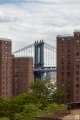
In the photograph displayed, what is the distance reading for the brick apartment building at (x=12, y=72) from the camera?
472 ft

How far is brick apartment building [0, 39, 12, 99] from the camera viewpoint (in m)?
142

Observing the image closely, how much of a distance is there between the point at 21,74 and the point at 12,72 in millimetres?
4898

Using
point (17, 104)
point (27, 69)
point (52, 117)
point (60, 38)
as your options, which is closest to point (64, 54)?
point (60, 38)

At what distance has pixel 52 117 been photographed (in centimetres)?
2064

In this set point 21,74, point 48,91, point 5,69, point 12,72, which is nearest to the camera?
point 48,91

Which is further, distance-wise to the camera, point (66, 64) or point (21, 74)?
point (21, 74)

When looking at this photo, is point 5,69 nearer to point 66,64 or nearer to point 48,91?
point 66,64

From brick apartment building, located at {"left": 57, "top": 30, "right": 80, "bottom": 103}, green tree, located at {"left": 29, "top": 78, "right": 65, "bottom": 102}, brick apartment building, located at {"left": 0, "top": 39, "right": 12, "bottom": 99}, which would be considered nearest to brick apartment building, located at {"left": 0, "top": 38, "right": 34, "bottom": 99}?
brick apartment building, located at {"left": 0, "top": 39, "right": 12, "bottom": 99}

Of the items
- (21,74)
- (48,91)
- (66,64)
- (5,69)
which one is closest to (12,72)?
(21,74)

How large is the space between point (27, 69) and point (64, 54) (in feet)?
214

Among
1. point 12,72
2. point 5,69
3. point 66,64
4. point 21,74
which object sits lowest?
point 21,74

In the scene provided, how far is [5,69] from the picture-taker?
145 m

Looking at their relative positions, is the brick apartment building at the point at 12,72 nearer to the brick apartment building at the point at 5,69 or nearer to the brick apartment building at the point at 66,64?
the brick apartment building at the point at 5,69

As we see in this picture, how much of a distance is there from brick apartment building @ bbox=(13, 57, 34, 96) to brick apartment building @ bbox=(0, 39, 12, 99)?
97.2ft
